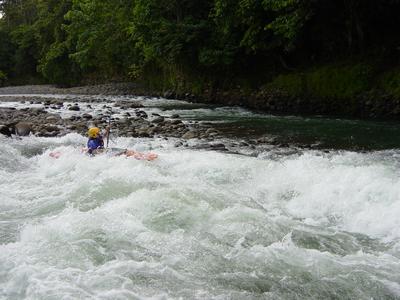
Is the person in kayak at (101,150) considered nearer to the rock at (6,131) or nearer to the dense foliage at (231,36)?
the rock at (6,131)

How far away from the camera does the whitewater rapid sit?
16.4 feet

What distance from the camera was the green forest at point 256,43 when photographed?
57.2 ft

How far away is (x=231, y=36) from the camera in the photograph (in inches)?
838

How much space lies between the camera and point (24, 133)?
586 inches

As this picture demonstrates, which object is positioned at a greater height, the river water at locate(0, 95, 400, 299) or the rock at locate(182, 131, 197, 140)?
the river water at locate(0, 95, 400, 299)

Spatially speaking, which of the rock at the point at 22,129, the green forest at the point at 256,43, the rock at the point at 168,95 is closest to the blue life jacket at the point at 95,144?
the rock at the point at 22,129

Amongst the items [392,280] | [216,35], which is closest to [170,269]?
[392,280]

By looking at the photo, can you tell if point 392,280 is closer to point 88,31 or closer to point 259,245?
point 259,245

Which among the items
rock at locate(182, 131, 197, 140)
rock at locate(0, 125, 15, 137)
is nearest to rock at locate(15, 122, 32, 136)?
rock at locate(0, 125, 15, 137)

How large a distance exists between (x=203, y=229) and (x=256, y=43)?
47.2 feet


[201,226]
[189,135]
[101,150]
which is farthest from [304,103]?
[201,226]

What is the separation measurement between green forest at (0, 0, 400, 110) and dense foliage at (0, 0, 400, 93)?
4cm

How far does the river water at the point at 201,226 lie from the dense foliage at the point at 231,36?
8719 mm

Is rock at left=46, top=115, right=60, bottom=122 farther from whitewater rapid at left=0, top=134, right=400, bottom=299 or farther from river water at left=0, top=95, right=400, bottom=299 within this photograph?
whitewater rapid at left=0, top=134, right=400, bottom=299
